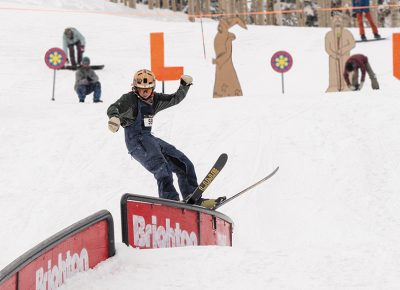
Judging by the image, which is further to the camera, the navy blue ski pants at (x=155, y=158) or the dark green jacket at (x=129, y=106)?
the navy blue ski pants at (x=155, y=158)

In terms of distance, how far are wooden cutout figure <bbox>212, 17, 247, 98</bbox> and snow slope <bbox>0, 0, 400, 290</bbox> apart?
101 centimetres

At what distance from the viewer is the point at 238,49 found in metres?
22.2

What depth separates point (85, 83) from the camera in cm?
1538

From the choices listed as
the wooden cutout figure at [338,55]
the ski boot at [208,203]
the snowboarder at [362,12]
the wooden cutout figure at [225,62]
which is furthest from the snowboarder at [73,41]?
the ski boot at [208,203]

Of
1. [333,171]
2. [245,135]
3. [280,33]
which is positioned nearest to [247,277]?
[333,171]

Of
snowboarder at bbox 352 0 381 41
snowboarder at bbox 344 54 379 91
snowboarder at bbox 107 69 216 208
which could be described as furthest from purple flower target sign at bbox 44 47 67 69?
snowboarder at bbox 352 0 381 41

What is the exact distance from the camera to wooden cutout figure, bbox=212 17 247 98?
555 inches

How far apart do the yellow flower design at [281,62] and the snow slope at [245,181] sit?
75.4 inches

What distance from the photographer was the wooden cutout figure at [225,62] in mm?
14102

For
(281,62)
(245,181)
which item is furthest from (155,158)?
(281,62)

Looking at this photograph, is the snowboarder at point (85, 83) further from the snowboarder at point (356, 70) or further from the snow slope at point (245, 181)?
the snowboarder at point (356, 70)

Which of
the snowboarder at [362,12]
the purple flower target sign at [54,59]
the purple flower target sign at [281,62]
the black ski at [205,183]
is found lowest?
the black ski at [205,183]

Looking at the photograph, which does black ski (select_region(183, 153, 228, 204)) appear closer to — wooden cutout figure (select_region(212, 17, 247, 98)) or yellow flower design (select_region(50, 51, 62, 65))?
wooden cutout figure (select_region(212, 17, 247, 98))

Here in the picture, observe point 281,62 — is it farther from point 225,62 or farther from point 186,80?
point 186,80
